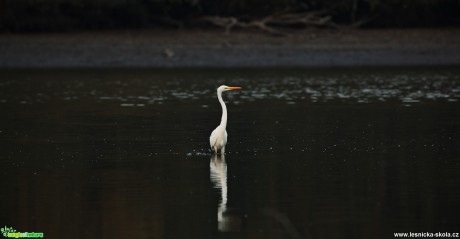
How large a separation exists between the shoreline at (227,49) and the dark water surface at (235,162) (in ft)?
17.5

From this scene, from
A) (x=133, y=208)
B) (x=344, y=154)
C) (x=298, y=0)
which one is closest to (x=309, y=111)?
(x=344, y=154)

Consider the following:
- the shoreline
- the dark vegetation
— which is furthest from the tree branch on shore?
the shoreline

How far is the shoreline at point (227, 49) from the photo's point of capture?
31.0 meters

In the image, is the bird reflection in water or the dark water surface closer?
the bird reflection in water

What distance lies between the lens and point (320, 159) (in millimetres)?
13969

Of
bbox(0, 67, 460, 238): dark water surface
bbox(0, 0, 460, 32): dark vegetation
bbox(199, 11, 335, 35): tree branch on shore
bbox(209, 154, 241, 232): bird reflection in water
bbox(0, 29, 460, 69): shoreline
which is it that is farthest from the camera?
bbox(199, 11, 335, 35): tree branch on shore

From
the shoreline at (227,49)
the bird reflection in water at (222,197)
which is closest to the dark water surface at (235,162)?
the bird reflection in water at (222,197)

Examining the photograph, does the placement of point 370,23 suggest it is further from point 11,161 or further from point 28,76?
point 11,161

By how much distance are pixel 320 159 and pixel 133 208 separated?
3786mm

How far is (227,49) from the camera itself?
3173cm

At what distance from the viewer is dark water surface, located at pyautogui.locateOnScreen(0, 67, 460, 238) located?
1023cm

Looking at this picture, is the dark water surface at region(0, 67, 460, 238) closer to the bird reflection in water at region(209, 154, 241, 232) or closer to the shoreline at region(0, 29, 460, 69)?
the bird reflection in water at region(209, 154, 241, 232)

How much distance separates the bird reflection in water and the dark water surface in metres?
0.02

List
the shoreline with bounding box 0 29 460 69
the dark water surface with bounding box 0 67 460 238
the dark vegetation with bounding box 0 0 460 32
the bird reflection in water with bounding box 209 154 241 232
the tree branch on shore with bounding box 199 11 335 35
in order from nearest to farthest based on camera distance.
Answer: the bird reflection in water with bounding box 209 154 241 232
the dark water surface with bounding box 0 67 460 238
the shoreline with bounding box 0 29 460 69
the dark vegetation with bounding box 0 0 460 32
the tree branch on shore with bounding box 199 11 335 35
